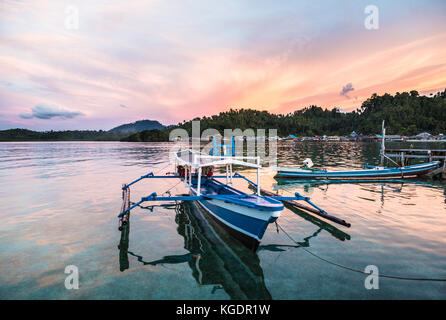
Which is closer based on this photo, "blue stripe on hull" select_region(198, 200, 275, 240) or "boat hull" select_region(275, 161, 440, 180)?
"blue stripe on hull" select_region(198, 200, 275, 240)

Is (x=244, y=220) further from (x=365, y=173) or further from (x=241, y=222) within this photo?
(x=365, y=173)

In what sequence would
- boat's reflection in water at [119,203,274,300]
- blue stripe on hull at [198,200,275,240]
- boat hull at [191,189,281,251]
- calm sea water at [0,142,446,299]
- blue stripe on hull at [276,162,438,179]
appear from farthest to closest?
blue stripe on hull at [276,162,438,179], blue stripe on hull at [198,200,275,240], boat hull at [191,189,281,251], boat's reflection in water at [119,203,274,300], calm sea water at [0,142,446,299]

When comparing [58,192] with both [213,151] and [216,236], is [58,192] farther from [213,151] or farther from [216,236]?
[216,236]

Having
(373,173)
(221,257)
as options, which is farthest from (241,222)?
(373,173)

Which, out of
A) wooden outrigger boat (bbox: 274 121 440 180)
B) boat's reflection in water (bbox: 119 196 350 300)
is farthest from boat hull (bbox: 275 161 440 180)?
boat's reflection in water (bbox: 119 196 350 300)

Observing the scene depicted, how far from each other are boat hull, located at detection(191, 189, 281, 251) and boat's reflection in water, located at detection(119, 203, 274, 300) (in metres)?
0.64

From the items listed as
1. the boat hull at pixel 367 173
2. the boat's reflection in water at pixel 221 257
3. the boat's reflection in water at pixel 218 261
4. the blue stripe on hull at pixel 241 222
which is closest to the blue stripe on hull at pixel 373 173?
the boat hull at pixel 367 173

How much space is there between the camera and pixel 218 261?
923cm

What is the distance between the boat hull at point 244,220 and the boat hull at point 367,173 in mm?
19927

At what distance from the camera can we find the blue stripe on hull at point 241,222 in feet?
29.1

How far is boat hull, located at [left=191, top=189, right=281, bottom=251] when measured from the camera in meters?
8.59

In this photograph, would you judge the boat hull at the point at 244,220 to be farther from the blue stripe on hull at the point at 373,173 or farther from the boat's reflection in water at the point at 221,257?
the blue stripe on hull at the point at 373,173

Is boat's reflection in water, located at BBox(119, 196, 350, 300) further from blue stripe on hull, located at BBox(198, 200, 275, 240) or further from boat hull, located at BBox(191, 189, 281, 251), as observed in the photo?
blue stripe on hull, located at BBox(198, 200, 275, 240)
